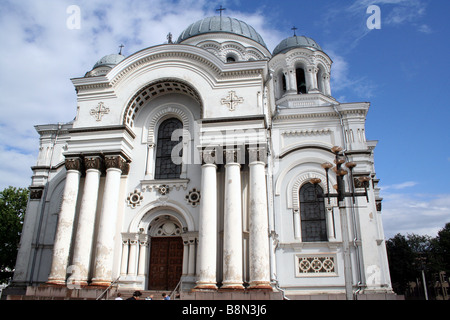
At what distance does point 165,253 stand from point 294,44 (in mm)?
16982

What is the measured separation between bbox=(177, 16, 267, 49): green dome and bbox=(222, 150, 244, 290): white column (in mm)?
14553

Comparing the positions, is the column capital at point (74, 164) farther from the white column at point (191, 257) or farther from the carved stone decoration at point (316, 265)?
the carved stone decoration at point (316, 265)

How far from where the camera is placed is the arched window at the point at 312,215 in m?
17.5

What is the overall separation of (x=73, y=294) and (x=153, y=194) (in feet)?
16.0

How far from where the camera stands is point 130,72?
1728 cm

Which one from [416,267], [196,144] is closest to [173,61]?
[196,144]

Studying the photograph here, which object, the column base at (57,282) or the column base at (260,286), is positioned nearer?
the column base at (260,286)

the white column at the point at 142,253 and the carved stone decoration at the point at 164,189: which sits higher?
the carved stone decoration at the point at 164,189

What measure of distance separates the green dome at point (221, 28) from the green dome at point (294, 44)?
165cm

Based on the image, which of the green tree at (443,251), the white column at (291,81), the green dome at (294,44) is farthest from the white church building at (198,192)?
the green tree at (443,251)

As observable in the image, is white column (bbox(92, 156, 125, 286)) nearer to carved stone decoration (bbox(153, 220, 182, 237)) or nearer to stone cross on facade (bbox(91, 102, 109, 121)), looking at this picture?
carved stone decoration (bbox(153, 220, 182, 237))

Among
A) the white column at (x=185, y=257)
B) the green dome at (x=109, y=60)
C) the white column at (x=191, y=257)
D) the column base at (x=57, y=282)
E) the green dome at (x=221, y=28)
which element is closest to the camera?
the column base at (x=57, y=282)
